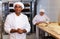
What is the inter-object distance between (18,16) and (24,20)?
0.12m

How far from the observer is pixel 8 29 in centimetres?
232

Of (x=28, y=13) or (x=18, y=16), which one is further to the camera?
(x=28, y=13)

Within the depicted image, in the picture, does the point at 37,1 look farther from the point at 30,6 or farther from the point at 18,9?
the point at 18,9

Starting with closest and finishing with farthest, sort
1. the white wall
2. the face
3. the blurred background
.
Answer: the face
the white wall
the blurred background

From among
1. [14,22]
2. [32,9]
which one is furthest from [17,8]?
[32,9]

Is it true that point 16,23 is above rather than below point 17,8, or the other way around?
below

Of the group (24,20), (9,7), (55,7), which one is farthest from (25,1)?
(24,20)

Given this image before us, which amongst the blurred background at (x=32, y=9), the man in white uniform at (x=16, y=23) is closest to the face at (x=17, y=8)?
the man in white uniform at (x=16, y=23)

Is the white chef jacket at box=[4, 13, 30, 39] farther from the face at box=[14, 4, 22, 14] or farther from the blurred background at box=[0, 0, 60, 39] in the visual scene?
the blurred background at box=[0, 0, 60, 39]

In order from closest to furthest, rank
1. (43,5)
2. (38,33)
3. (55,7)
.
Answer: (38,33) → (55,7) → (43,5)

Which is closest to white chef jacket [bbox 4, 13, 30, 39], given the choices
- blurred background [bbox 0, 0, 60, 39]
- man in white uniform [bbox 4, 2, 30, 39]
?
man in white uniform [bbox 4, 2, 30, 39]

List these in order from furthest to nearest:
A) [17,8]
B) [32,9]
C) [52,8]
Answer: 1. [32,9]
2. [52,8]
3. [17,8]

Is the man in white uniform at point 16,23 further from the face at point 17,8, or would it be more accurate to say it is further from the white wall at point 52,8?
the white wall at point 52,8

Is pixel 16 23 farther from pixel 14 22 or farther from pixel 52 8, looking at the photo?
pixel 52 8
